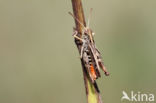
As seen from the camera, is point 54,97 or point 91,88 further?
point 54,97

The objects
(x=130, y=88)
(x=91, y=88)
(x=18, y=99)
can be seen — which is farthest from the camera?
(x=18, y=99)

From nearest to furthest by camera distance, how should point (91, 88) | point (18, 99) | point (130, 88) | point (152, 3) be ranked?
point (91, 88)
point (130, 88)
point (18, 99)
point (152, 3)

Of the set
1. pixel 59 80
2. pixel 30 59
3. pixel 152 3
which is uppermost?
pixel 152 3

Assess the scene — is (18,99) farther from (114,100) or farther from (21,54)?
(114,100)

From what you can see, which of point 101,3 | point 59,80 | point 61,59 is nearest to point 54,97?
point 59,80

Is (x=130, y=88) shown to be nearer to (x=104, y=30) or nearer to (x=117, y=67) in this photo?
(x=117, y=67)

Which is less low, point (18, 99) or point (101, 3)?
point (101, 3)

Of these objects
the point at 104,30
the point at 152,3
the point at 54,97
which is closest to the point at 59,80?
the point at 54,97
